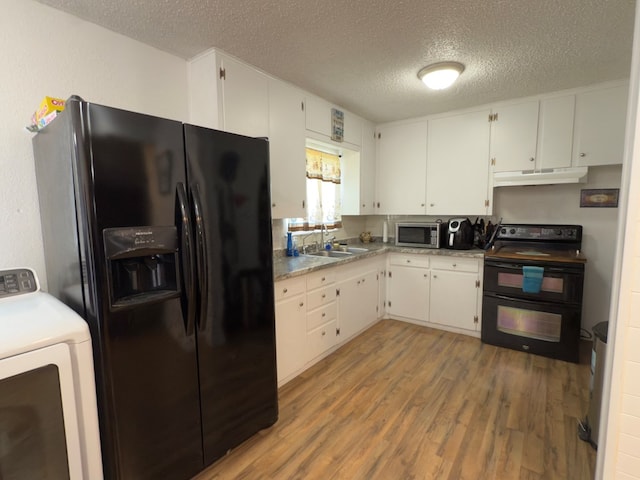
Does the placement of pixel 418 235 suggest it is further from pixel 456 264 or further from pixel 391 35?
pixel 391 35

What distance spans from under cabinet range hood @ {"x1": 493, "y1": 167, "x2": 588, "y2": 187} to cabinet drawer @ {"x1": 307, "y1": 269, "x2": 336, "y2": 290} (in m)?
1.95

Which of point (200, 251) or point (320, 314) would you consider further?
point (320, 314)

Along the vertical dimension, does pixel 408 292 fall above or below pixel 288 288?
below

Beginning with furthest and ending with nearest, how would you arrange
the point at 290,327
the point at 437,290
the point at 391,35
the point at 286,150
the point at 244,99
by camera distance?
the point at 437,290 < the point at 286,150 < the point at 290,327 < the point at 244,99 < the point at 391,35

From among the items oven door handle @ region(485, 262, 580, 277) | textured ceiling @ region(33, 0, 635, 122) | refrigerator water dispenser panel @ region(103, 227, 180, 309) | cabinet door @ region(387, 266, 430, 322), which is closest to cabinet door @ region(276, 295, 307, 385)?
refrigerator water dispenser panel @ region(103, 227, 180, 309)

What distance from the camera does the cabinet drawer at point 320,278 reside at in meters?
2.49

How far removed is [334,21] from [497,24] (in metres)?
0.94

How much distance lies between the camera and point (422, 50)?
82.5 inches

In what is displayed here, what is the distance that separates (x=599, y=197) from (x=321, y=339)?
2.93 m

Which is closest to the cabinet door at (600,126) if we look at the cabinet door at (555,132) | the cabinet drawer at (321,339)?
the cabinet door at (555,132)

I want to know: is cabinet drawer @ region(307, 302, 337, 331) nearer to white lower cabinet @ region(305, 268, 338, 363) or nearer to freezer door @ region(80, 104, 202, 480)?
white lower cabinet @ region(305, 268, 338, 363)

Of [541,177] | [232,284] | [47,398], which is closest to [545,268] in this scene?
[541,177]

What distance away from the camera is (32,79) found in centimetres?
159

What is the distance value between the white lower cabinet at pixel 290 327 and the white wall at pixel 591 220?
2.60m
